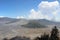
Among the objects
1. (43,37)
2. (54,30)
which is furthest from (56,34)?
(43,37)

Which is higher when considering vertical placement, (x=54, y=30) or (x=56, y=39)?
(x=54, y=30)

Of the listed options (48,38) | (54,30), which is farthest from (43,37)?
(54,30)

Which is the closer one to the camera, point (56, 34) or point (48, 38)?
point (56, 34)

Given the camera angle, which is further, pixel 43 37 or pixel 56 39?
pixel 43 37

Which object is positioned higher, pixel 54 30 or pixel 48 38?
pixel 54 30

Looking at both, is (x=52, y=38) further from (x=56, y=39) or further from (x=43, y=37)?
(x=43, y=37)

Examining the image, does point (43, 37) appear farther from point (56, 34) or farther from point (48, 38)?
point (56, 34)
